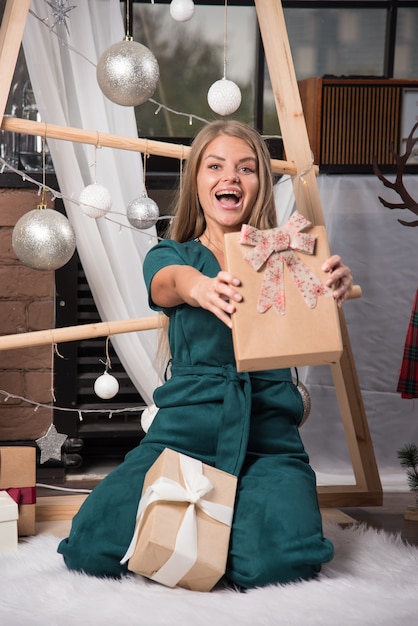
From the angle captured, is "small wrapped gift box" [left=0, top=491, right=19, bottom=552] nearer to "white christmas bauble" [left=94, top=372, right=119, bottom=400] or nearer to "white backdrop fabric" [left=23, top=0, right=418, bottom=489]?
"white christmas bauble" [left=94, top=372, right=119, bottom=400]

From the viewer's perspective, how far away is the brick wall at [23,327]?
8.32ft

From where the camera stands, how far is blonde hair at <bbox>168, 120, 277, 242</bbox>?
1.76m

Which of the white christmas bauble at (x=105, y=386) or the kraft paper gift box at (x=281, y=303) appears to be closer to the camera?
the kraft paper gift box at (x=281, y=303)

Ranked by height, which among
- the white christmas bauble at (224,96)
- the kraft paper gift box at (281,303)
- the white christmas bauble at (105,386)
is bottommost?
the white christmas bauble at (105,386)

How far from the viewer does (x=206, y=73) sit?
2.75 m

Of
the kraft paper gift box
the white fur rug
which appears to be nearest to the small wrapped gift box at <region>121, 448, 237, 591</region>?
the white fur rug

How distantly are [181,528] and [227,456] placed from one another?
21 centimetres

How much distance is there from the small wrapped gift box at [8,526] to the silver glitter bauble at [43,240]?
51 centimetres

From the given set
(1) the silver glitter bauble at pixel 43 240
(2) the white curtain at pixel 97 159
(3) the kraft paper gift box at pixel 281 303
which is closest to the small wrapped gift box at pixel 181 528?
(3) the kraft paper gift box at pixel 281 303

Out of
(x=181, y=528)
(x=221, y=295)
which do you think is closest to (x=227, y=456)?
(x=181, y=528)

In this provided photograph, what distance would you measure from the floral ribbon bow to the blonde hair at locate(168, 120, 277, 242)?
23 centimetres

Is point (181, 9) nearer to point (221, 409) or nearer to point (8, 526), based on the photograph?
point (221, 409)

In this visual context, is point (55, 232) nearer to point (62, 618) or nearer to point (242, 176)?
point (242, 176)

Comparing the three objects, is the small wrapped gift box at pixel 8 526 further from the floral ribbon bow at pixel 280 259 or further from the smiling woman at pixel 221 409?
the floral ribbon bow at pixel 280 259
